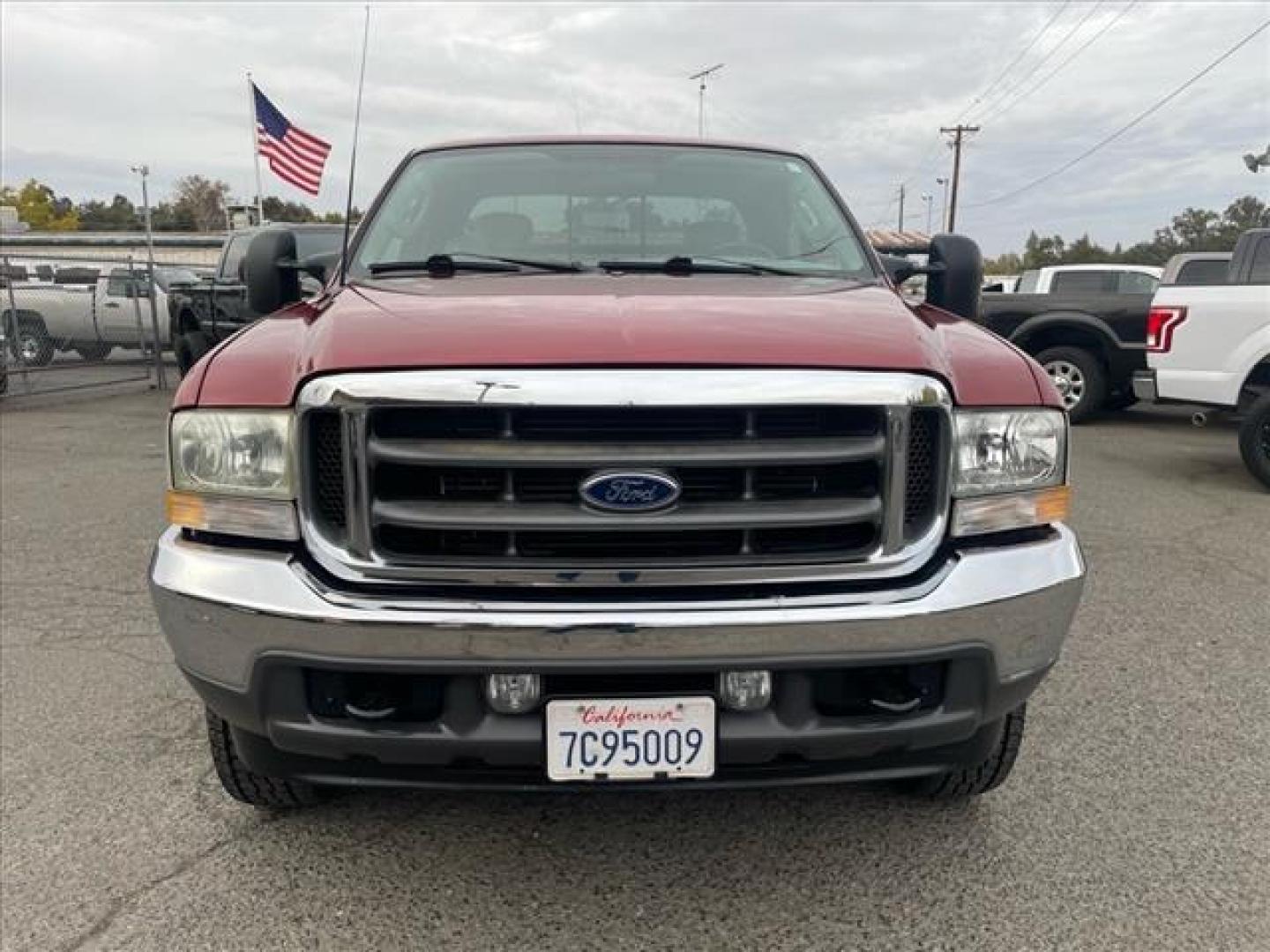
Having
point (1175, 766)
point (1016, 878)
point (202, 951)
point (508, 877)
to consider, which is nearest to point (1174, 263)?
point (1175, 766)

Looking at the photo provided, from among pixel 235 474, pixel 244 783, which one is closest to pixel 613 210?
pixel 235 474

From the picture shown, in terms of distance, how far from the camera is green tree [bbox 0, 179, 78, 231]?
3002 inches

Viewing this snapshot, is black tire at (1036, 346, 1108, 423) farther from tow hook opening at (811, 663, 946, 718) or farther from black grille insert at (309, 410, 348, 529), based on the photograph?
black grille insert at (309, 410, 348, 529)

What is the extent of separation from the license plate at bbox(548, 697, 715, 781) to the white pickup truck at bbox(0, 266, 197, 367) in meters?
14.6

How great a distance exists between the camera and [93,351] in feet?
52.9

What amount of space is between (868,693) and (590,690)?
598 mm

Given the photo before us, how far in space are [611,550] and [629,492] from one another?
5.8 inches

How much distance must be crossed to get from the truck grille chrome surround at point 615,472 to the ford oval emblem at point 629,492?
0.01 meters

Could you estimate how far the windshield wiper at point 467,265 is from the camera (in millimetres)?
2842

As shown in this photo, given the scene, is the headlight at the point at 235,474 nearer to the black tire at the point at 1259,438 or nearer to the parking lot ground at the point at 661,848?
the parking lot ground at the point at 661,848

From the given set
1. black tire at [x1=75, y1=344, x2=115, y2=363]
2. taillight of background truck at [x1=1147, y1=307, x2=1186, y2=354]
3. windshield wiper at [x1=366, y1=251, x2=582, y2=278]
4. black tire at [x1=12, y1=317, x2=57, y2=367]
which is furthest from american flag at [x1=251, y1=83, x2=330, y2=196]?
windshield wiper at [x1=366, y1=251, x2=582, y2=278]

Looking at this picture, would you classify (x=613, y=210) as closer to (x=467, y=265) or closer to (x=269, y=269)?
(x=467, y=265)

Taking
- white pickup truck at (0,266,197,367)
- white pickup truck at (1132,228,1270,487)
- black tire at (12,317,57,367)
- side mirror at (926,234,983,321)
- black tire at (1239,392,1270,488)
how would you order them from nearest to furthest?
side mirror at (926,234,983,321)
black tire at (1239,392,1270,488)
white pickup truck at (1132,228,1270,487)
black tire at (12,317,57,367)
white pickup truck at (0,266,197,367)

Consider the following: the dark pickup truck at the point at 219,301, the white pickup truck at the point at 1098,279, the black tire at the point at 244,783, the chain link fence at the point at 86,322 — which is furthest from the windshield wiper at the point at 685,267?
the chain link fence at the point at 86,322
